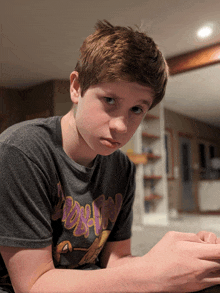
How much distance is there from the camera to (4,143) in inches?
18.1

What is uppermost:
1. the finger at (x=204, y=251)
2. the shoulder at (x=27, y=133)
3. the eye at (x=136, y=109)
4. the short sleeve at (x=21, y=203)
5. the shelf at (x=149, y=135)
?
the shelf at (x=149, y=135)

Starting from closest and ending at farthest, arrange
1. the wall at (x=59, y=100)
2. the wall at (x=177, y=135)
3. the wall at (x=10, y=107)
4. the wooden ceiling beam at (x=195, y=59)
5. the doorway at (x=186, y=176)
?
the wooden ceiling beam at (x=195, y=59), the wall at (x=10, y=107), the wall at (x=59, y=100), the wall at (x=177, y=135), the doorway at (x=186, y=176)

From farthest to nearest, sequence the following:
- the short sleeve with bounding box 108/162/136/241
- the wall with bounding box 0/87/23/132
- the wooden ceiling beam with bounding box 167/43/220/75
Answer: the wall with bounding box 0/87/23/132 < the wooden ceiling beam with bounding box 167/43/220/75 < the short sleeve with bounding box 108/162/136/241

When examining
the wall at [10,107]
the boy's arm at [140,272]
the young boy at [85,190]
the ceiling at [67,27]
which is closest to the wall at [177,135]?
the ceiling at [67,27]

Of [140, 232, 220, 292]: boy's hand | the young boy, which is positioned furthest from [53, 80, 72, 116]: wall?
[140, 232, 220, 292]: boy's hand

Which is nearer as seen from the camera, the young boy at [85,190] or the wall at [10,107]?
the young boy at [85,190]

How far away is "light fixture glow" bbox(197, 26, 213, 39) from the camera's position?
2.36 meters

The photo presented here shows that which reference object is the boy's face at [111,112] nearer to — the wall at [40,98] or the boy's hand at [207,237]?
the boy's hand at [207,237]

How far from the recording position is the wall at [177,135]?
5.20 meters

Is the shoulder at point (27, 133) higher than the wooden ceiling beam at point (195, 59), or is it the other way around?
the wooden ceiling beam at point (195, 59)

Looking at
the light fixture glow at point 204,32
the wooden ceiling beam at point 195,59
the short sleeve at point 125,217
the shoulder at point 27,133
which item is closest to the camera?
the shoulder at point 27,133

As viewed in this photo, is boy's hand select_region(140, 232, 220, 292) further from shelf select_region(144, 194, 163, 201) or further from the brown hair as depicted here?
shelf select_region(144, 194, 163, 201)

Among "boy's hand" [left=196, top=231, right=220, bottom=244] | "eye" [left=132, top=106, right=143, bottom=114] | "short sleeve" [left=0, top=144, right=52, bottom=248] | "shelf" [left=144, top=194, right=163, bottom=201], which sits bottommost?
"shelf" [left=144, top=194, right=163, bottom=201]

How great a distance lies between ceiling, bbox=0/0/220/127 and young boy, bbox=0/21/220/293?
171cm
